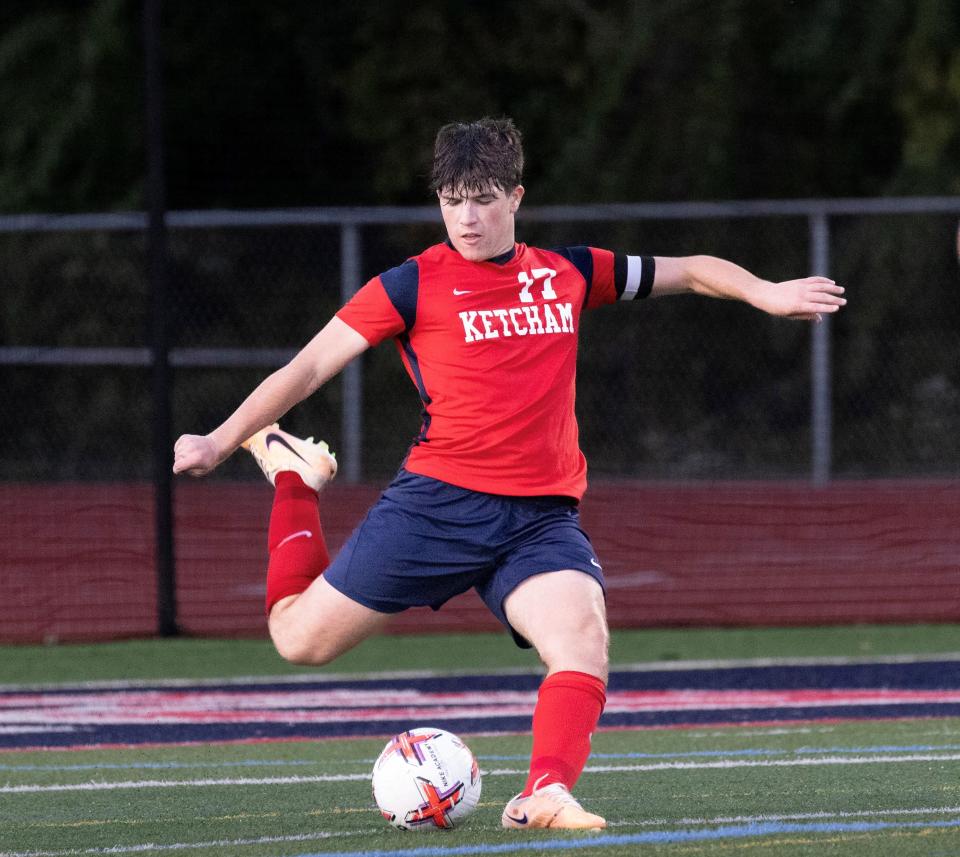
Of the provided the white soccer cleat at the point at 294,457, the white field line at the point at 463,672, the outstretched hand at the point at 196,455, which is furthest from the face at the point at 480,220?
the white field line at the point at 463,672

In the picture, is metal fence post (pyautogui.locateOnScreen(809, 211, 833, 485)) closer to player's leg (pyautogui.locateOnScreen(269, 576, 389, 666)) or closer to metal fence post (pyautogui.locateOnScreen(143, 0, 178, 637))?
metal fence post (pyautogui.locateOnScreen(143, 0, 178, 637))

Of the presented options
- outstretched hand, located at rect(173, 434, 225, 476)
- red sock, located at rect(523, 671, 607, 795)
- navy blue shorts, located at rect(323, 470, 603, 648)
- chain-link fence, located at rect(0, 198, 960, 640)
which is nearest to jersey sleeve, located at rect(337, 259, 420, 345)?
navy blue shorts, located at rect(323, 470, 603, 648)

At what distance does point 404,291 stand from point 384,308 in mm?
77

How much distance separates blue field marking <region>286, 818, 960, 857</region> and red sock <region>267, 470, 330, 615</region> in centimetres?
109

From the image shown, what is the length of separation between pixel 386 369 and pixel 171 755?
903 centimetres

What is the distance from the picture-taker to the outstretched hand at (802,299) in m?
5.50

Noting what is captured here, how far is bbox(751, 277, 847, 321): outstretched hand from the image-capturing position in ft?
18.0

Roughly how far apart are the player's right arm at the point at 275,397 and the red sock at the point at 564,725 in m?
1.06

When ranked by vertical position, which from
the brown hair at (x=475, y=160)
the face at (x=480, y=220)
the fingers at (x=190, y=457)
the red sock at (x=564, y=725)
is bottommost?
the red sock at (x=564, y=725)

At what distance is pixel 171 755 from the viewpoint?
7559 mm

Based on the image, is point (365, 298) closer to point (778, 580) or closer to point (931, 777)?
point (931, 777)

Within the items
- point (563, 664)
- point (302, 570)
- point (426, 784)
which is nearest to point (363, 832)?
point (426, 784)

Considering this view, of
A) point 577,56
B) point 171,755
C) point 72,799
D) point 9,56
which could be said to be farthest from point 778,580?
point 9,56

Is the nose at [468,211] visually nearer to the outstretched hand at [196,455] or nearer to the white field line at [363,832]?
the outstretched hand at [196,455]
